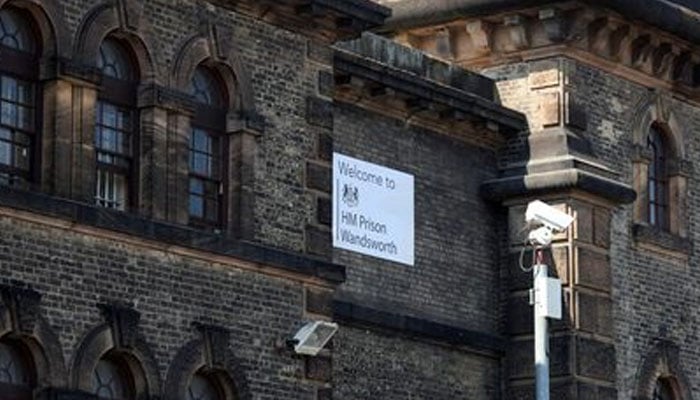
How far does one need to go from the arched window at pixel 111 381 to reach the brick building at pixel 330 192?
1.0 inches

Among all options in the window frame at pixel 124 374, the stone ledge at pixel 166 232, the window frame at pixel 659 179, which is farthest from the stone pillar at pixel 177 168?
the window frame at pixel 659 179

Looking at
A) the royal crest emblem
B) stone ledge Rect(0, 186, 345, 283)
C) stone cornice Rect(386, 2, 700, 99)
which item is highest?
stone cornice Rect(386, 2, 700, 99)

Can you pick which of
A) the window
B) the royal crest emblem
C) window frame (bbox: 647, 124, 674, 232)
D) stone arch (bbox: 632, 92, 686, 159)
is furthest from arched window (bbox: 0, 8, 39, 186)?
window frame (bbox: 647, 124, 674, 232)

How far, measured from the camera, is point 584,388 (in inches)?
1406

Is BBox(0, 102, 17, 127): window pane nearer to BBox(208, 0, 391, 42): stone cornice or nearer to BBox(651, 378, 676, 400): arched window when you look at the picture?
BBox(208, 0, 391, 42): stone cornice

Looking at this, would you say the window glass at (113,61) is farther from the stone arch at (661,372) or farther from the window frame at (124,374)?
the stone arch at (661,372)

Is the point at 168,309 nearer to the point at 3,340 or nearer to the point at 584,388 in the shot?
the point at 3,340

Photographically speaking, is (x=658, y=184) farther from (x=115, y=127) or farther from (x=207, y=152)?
(x=115, y=127)

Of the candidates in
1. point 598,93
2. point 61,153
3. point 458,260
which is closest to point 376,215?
point 458,260

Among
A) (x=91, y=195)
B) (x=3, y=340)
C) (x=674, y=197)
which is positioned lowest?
(x=3, y=340)

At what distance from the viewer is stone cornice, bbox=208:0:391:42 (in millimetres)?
31406

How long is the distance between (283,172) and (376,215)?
3.36 metres

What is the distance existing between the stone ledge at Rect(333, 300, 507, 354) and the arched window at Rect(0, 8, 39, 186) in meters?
5.82

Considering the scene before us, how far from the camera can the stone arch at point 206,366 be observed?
29.5 m
